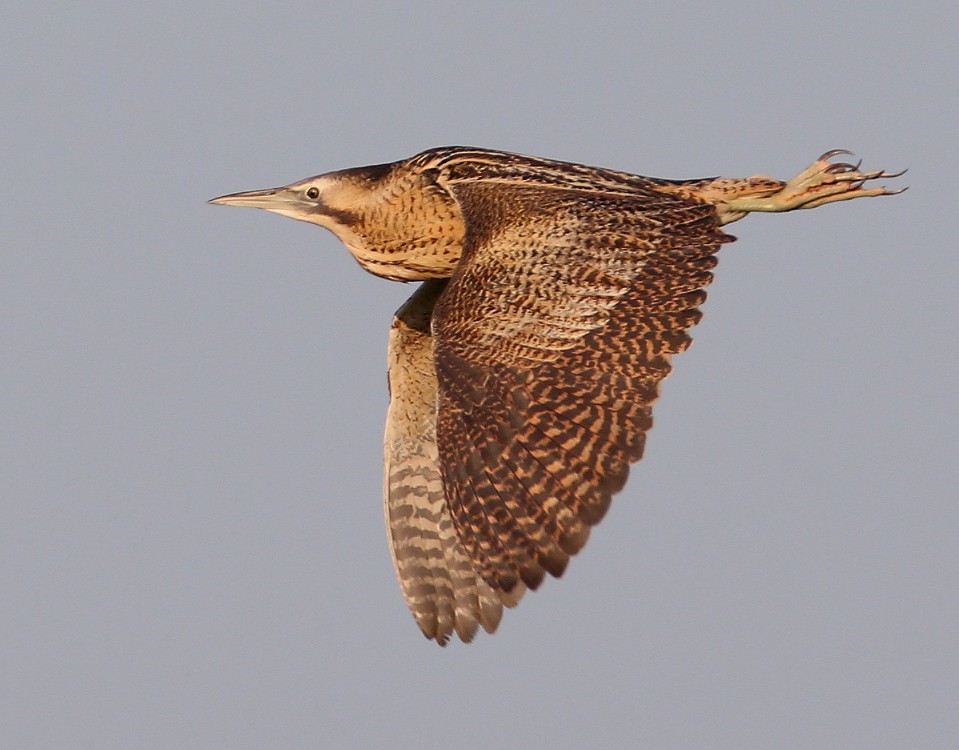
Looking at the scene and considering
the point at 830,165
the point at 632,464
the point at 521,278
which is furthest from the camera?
the point at 830,165

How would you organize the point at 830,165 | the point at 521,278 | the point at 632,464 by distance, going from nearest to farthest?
1. the point at 632,464
2. the point at 521,278
3. the point at 830,165

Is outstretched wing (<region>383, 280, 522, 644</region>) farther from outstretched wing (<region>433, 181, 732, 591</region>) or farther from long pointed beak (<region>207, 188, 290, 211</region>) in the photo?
outstretched wing (<region>433, 181, 732, 591</region>)

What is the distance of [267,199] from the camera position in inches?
475

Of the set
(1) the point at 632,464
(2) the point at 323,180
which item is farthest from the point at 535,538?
(2) the point at 323,180

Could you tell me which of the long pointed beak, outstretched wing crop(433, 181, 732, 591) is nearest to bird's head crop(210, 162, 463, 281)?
the long pointed beak

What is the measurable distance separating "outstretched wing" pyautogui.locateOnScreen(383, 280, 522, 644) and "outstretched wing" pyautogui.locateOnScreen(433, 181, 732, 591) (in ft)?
5.70

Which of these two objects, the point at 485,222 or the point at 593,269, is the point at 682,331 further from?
the point at 485,222

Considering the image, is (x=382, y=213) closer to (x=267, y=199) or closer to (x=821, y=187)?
(x=267, y=199)

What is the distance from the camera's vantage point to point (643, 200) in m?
11.0

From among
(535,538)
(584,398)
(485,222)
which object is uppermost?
(485,222)

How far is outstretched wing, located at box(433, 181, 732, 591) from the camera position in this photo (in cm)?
988

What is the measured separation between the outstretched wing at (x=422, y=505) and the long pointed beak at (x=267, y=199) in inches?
35.6

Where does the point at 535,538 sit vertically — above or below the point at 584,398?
below

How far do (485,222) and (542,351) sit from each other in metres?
0.94
